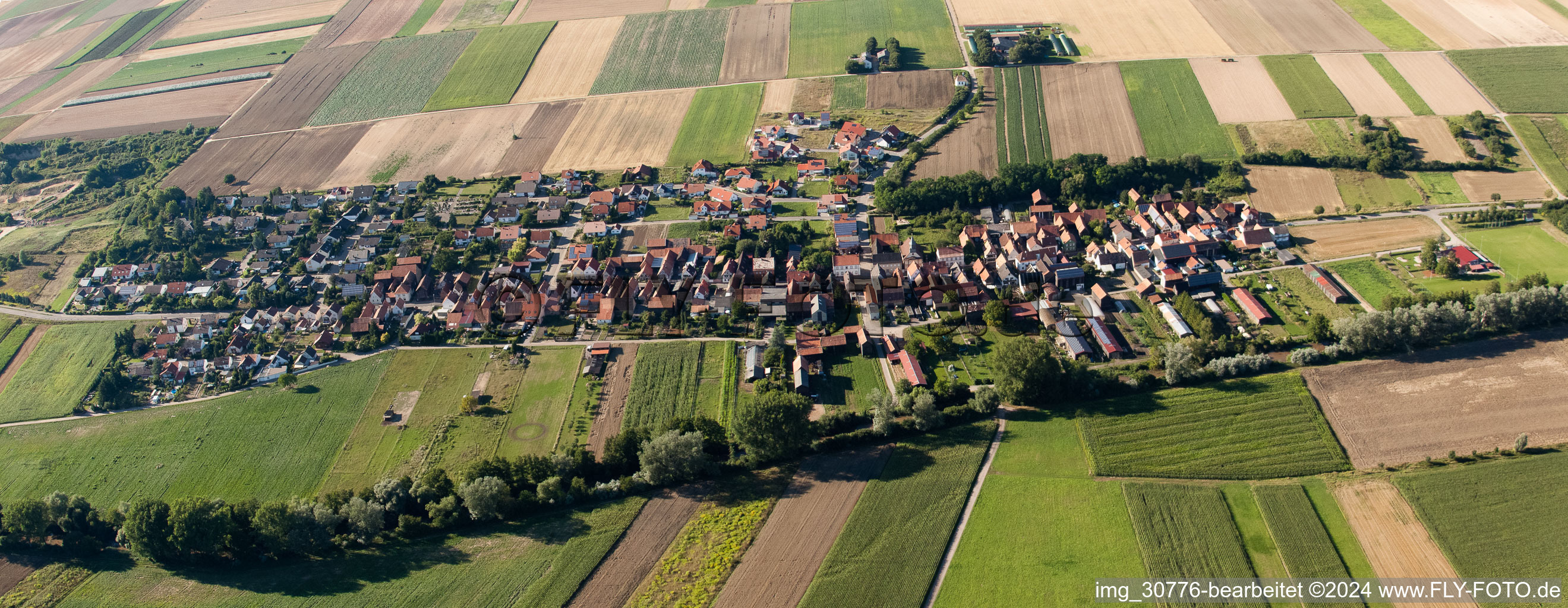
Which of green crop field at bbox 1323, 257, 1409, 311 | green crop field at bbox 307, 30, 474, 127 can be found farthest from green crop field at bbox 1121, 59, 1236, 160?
green crop field at bbox 307, 30, 474, 127

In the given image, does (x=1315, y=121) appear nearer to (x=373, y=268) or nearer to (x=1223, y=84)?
(x=1223, y=84)

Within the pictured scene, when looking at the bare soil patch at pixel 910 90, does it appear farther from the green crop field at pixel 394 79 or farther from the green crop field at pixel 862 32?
the green crop field at pixel 394 79

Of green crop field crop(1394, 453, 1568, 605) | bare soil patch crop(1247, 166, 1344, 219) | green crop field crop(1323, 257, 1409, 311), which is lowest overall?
green crop field crop(1394, 453, 1568, 605)

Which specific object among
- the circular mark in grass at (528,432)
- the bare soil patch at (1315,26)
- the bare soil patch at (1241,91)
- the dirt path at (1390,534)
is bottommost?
the circular mark in grass at (528,432)

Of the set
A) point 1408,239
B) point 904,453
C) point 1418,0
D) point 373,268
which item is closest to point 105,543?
point 373,268

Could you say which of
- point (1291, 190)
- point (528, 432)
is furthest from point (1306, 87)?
point (528, 432)

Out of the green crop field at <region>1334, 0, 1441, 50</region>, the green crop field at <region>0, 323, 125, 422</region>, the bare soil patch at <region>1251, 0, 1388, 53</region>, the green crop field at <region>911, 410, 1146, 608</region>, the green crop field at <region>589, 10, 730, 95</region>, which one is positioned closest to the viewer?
the green crop field at <region>911, 410, 1146, 608</region>

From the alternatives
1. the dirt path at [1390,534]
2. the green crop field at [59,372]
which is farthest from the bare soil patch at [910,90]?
the green crop field at [59,372]

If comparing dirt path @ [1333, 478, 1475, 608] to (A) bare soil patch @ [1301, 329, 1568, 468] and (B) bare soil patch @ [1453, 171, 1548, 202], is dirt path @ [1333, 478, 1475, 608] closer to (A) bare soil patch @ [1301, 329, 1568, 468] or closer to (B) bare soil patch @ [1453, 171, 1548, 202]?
(A) bare soil patch @ [1301, 329, 1568, 468]
